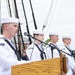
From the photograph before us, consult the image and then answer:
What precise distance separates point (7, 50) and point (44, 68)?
76 centimetres

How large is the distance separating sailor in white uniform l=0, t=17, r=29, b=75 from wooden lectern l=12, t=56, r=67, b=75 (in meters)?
0.31

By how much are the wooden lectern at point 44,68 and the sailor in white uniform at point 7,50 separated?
0.31 meters

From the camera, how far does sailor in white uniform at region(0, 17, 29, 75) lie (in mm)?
2426

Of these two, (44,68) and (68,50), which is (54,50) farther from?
(44,68)

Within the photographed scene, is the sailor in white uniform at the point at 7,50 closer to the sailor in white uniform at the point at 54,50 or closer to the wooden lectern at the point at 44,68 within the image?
the wooden lectern at the point at 44,68

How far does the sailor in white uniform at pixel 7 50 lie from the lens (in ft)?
7.96

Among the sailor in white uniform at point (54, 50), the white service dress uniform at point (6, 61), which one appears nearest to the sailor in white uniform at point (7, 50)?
the white service dress uniform at point (6, 61)

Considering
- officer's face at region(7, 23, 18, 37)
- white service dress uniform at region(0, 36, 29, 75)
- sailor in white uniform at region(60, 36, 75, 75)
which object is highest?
officer's face at region(7, 23, 18, 37)

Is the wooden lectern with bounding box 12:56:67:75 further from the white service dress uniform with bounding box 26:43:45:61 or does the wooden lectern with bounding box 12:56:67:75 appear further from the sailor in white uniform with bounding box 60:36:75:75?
the sailor in white uniform with bounding box 60:36:75:75

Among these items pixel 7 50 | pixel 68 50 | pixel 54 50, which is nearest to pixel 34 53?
pixel 54 50

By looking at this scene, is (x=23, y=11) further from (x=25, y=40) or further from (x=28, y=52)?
(x=28, y=52)

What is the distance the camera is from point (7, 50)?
8.58 feet

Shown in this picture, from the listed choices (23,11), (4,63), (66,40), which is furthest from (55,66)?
(23,11)

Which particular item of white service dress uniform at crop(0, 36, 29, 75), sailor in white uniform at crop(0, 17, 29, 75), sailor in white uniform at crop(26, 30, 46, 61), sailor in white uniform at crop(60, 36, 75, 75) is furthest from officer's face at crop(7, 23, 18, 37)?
sailor in white uniform at crop(60, 36, 75, 75)
